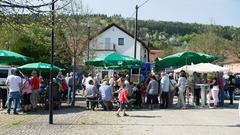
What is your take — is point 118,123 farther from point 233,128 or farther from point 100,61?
point 100,61

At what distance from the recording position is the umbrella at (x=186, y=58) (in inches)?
1053

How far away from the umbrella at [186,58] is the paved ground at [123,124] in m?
6.68

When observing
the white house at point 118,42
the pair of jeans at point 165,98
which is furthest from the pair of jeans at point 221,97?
the white house at point 118,42

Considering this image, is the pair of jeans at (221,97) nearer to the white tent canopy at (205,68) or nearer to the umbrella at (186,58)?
the white tent canopy at (205,68)

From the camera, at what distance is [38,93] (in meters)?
21.7

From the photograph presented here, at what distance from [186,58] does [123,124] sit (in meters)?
11.9

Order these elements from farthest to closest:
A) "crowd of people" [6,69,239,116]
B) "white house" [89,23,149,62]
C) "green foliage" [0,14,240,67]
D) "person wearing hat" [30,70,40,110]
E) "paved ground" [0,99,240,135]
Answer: "white house" [89,23,149,62] < "person wearing hat" [30,70,40,110] < "crowd of people" [6,69,239,116] < "paved ground" [0,99,240,135] < "green foliage" [0,14,240,67]

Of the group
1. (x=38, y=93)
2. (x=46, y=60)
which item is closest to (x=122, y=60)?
(x=38, y=93)

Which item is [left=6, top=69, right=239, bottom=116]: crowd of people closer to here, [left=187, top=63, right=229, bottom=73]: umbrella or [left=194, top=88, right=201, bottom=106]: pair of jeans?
[left=194, top=88, right=201, bottom=106]: pair of jeans

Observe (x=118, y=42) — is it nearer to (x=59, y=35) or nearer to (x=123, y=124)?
(x=59, y=35)

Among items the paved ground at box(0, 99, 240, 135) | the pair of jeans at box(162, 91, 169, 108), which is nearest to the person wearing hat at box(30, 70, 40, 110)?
the paved ground at box(0, 99, 240, 135)

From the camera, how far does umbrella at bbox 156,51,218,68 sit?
2675 cm

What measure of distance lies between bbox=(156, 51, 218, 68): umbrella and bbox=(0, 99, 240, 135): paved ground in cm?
668

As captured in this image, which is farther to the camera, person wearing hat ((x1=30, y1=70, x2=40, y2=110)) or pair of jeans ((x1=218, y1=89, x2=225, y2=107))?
pair of jeans ((x1=218, y1=89, x2=225, y2=107))
